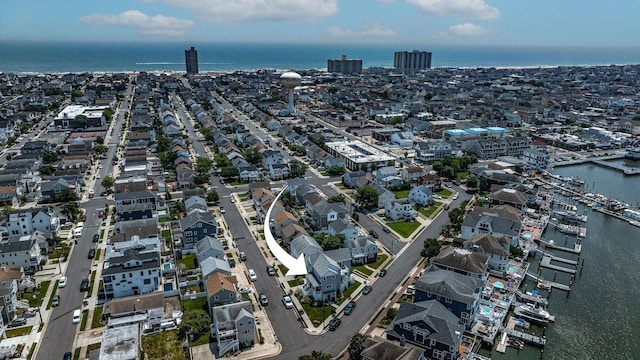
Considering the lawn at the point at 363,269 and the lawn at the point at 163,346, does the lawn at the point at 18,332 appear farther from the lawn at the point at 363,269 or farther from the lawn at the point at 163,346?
the lawn at the point at 363,269

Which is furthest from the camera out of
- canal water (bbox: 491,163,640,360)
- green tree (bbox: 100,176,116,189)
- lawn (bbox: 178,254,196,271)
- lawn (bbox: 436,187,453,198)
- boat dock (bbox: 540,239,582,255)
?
lawn (bbox: 436,187,453,198)

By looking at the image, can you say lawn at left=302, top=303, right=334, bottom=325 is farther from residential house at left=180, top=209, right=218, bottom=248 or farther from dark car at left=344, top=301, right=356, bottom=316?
residential house at left=180, top=209, right=218, bottom=248

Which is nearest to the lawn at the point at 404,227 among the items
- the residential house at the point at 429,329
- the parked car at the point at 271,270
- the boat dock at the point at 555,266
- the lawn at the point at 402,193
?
Answer: the lawn at the point at 402,193

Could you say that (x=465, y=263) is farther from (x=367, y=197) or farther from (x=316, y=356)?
(x=367, y=197)

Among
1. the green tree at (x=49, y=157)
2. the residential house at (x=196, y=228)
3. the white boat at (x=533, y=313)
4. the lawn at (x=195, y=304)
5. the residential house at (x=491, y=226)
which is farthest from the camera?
the green tree at (x=49, y=157)

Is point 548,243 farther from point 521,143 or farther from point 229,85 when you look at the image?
point 229,85

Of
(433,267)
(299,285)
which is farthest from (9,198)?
(433,267)

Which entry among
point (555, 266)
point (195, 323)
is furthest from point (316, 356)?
point (555, 266)

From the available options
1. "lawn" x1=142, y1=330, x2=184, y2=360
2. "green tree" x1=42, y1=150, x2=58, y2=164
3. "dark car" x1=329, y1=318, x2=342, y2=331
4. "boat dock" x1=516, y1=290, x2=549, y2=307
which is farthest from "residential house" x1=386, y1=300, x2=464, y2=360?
"green tree" x1=42, y1=150, x2=58, y2=164
